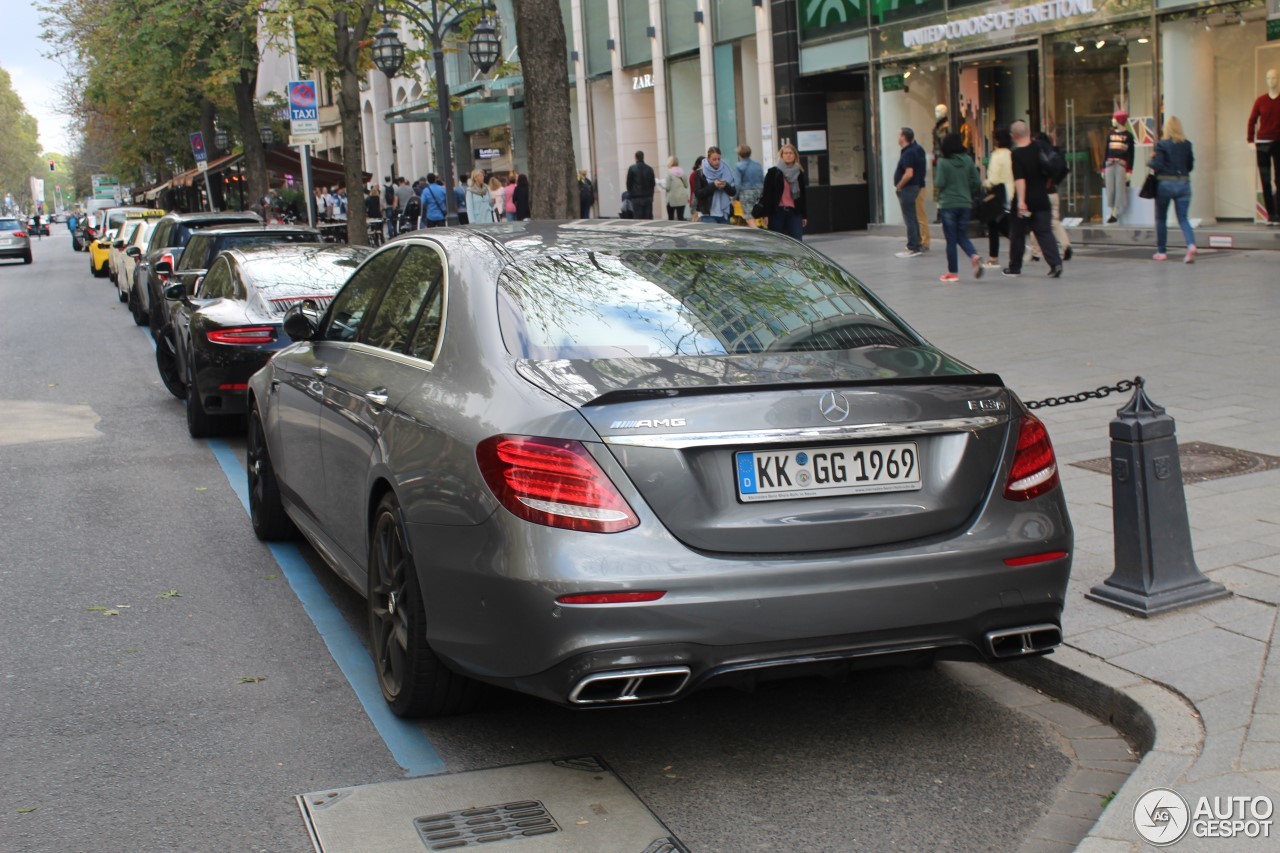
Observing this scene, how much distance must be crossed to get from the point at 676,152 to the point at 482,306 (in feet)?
101

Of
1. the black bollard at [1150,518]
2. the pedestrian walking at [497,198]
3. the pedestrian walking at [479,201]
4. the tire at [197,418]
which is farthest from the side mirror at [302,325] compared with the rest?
the pedestrian walking at [497,198]

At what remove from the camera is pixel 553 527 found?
3.85 meters

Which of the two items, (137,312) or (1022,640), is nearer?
(1022,640)

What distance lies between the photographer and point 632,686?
3875 millimetres

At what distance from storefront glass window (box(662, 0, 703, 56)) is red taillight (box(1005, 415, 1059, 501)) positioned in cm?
2930

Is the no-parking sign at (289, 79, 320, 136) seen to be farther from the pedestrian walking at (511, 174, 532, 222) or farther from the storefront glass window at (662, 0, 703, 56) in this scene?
the storefront glass window at (662, 0, 703, 56)

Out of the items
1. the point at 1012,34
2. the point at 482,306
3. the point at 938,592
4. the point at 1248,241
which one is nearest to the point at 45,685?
the point at 482,306

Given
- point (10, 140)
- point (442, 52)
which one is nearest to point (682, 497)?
point (442, 52)

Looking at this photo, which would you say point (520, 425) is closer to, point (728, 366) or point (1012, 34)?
point (728, 366)

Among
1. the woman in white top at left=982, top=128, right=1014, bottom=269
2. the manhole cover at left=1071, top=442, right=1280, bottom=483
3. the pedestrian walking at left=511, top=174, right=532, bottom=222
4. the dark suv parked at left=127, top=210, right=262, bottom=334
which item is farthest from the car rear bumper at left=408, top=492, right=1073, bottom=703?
the pedestrian walking at left=511, top=174, right=532, bottom=222

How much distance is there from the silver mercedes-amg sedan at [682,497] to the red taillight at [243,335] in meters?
5.62

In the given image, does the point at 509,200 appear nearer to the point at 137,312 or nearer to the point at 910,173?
the point at 137,312

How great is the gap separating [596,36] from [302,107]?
49.5 ft

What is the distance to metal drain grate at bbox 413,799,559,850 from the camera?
3.83 metres
